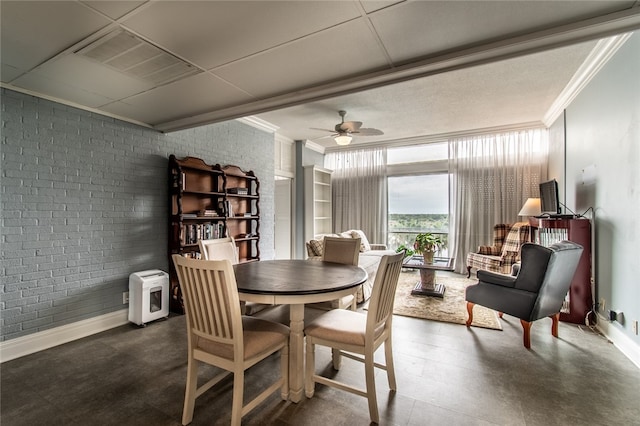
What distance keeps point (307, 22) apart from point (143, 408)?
2660 millimetres

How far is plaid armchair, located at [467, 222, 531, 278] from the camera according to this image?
184 inches

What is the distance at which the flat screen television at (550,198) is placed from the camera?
383 centimetres

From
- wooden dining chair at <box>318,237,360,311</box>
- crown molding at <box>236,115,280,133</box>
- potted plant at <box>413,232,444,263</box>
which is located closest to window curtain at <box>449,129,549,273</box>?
potted plant at <box>413,232,444,263</box>

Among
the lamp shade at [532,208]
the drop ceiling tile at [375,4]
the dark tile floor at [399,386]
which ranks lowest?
the dark tile floor at [399,386]

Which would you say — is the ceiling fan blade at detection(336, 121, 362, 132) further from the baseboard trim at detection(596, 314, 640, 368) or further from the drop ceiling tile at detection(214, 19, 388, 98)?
the baseboard trim at detection(596, 314, 640, 368)

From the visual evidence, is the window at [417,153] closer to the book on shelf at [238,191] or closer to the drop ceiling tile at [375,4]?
the book on shelf at [238,191]

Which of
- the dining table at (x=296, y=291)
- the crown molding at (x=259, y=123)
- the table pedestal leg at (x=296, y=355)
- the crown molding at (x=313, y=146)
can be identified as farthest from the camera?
the crown molding at (x=313, y=146)

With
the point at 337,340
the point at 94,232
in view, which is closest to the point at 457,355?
the point at 337,340

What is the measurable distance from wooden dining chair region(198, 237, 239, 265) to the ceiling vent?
1.47 meters

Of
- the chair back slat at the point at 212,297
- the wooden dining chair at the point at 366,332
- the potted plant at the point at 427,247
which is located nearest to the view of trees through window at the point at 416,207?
the potted plant at the point at 427,247

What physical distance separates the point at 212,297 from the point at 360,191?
5.42 m

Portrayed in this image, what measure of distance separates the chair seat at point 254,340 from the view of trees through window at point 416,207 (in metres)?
5.07

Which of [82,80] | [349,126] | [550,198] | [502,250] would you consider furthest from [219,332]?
[502,250]

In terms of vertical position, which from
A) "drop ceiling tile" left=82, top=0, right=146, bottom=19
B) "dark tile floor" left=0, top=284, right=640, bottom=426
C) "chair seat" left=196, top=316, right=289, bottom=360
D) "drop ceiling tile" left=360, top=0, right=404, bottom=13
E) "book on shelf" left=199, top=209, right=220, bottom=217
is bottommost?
"dark tile floor" left=0, top=284, right=640, bottom=426
